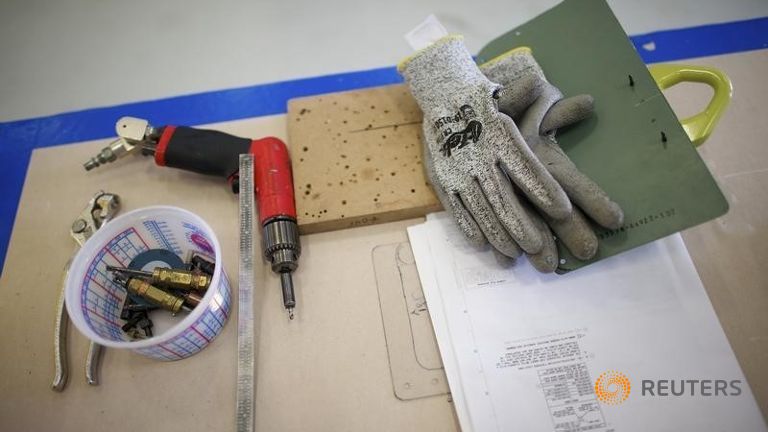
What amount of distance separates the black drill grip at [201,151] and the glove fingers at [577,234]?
20.8 inches

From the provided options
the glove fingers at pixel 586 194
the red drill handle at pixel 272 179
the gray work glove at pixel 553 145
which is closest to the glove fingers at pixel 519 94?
the gray work glove at pixel 553 145

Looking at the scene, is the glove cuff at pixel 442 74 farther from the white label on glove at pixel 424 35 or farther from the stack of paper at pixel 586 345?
the stack of paper at pixel 586 345

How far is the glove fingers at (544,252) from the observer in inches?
24.5

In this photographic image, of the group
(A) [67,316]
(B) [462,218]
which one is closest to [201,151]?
(A) [67,316]

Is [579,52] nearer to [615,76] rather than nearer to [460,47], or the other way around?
[615,76]

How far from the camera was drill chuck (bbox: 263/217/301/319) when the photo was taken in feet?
2.21

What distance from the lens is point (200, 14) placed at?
106 centimetres

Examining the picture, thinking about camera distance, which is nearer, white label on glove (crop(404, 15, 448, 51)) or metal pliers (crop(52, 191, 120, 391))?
metal pliers (crop(52, 191, 120, 391))

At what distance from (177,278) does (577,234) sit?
57 centimetres

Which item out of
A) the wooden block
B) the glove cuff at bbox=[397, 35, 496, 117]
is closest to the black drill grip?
the wooden block

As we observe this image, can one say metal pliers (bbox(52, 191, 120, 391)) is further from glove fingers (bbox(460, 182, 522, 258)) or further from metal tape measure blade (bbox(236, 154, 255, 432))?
glove fingers (bbox(460, 182, 522, 258))

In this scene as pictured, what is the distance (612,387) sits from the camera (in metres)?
0.60

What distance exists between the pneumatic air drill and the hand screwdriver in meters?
0.11

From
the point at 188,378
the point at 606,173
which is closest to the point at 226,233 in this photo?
the point at 188,378
